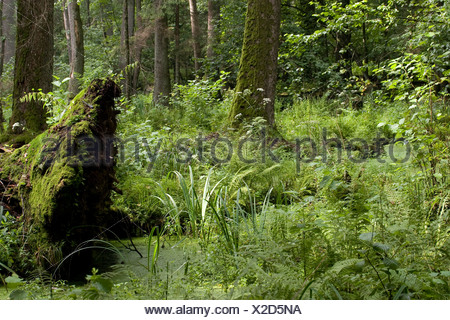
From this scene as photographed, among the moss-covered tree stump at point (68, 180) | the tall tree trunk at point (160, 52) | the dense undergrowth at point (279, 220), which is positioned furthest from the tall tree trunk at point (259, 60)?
the tall tree trunk at point (160, 52)

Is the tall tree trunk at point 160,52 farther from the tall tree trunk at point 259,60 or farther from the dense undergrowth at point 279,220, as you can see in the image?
the tall tree trunk at point 259,60

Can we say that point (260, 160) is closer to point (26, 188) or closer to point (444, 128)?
point (444, 128)

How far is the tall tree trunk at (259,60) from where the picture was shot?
686 centimetres

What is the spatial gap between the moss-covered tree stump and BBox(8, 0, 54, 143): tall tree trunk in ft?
8.22

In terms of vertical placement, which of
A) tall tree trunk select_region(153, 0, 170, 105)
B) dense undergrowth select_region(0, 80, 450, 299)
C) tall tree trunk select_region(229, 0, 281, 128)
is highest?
tall tree trunk select_region(153, 0, 170, 105)

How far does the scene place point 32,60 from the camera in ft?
21.2

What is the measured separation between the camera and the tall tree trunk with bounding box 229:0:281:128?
6.86m

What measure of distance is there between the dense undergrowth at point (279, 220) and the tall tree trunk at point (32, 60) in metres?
1.46

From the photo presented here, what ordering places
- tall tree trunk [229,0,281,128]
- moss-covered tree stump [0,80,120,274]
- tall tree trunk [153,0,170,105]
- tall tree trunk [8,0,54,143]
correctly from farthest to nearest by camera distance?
tall tree trunk [153,0,170,105] → tall tree trunk [229,0,281,128] → tall tree trunk [8,0,54,143] → moss-covered tree stump [0,80,120,274]

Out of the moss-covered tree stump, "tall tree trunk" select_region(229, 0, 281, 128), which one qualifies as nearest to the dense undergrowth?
the moss-covered tree stump

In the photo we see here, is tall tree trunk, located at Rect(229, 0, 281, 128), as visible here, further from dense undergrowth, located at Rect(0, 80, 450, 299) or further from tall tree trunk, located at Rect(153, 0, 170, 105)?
tall tree trunk, located at Rect(153, 0, 170, 105)

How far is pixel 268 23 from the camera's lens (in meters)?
7.03

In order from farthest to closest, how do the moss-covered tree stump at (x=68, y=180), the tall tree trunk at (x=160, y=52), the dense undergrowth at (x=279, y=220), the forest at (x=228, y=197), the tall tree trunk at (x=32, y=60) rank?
the tall tree trunk at (x=160, y=52) < the tall tree trunk at (x=32, y=60) < the moss-covered tree stump at (x=68, y=180) < the forest at (x=228, y=197) < the dense undergrowth at (x=279, y=220)
